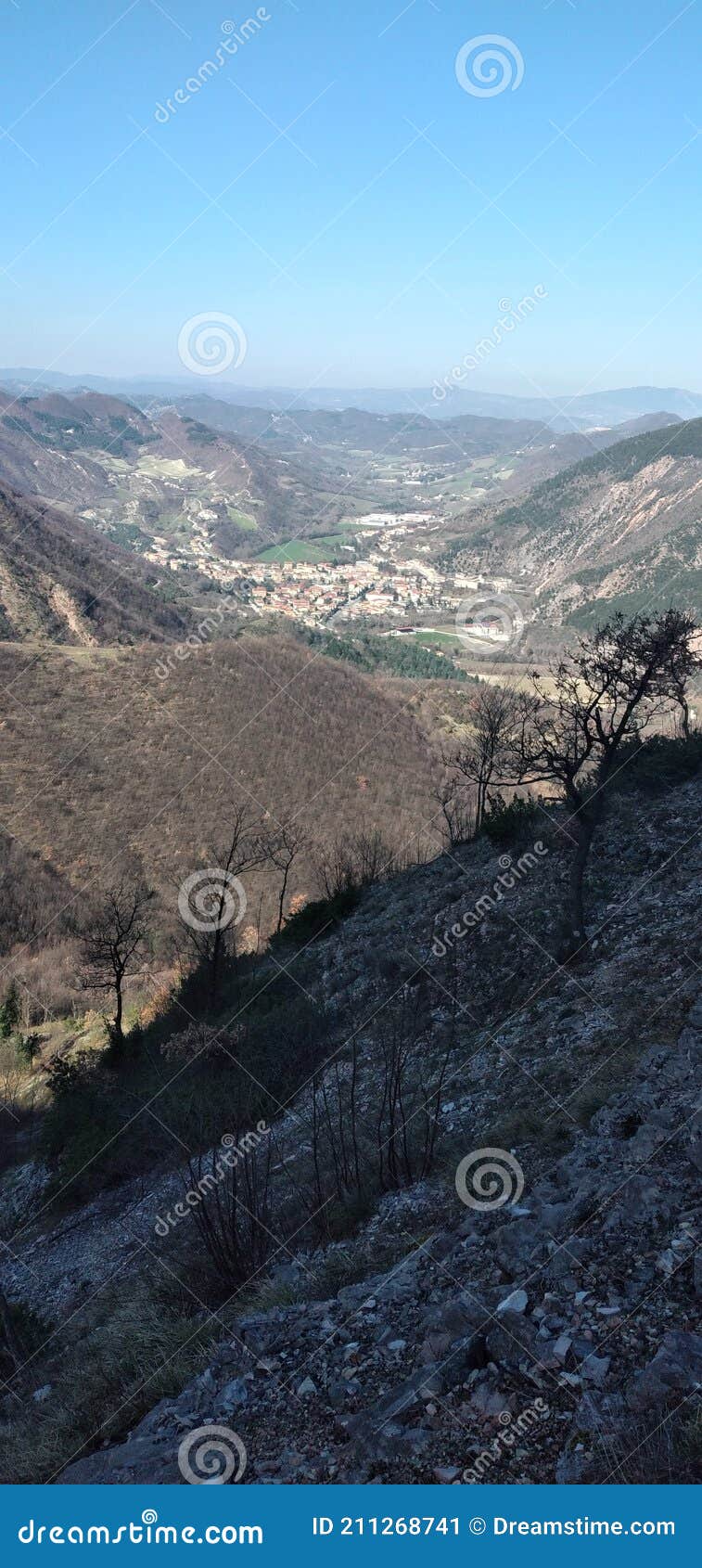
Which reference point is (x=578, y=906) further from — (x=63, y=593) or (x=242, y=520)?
(x=242, y=520)

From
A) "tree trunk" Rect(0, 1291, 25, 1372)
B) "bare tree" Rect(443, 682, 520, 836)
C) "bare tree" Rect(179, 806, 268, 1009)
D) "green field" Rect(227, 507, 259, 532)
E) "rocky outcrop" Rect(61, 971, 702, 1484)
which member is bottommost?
"tree trunk" Rect(0, 1291, 25, 1372)

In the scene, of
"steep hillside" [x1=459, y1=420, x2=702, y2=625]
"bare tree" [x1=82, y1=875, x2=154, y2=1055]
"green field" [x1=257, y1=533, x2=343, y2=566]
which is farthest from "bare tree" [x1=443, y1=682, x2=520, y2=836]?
"green field" [x1=257, y1=533, x2=343, y2=566]

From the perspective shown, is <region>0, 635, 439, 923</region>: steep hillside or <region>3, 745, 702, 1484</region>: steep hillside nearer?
<region>3, 745, 702, 1484</region>: steep hillside

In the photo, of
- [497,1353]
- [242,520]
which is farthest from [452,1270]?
[242,520]

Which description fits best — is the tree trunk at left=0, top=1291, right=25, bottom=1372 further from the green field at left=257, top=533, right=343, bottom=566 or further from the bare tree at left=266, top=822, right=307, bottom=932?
the green field at left=257, top=533, right=343, bottom=566

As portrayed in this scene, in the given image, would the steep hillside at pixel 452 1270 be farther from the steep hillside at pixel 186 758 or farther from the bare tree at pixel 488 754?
the steep hillside at pixel 186 758

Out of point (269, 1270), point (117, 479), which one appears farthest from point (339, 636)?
point (117, 479)

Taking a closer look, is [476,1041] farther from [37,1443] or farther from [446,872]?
[446,872]
